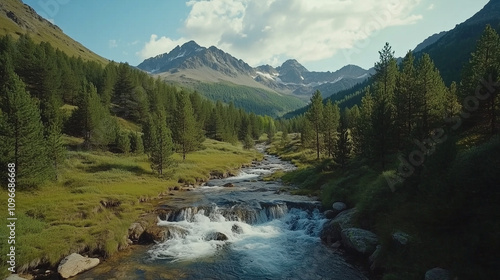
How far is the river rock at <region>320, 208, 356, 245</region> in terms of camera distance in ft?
85.2

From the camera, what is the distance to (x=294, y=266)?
73.0 feet

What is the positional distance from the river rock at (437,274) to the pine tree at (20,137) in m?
43.5

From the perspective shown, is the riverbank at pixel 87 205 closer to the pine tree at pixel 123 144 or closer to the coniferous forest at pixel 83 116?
the coniferous forest at pixel 83 116

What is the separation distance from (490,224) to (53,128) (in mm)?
52175

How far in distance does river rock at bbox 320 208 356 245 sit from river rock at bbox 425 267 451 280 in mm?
11291

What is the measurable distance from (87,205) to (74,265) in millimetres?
13122

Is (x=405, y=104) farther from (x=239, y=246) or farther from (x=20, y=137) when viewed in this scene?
(x=20, y=137)

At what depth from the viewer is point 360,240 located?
74.2 feet

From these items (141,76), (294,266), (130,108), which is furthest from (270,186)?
(141,76)

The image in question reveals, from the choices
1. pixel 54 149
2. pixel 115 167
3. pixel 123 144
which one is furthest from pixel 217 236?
pixel 123 144

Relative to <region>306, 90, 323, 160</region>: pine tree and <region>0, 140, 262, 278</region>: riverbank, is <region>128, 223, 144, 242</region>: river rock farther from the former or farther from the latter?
<region>306, 90, 323, 160</region>: pine tree

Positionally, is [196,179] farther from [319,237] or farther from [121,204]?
[319,237]

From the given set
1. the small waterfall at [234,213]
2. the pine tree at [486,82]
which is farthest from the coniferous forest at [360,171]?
the small waterfall at [234,213]

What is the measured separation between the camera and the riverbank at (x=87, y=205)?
23.8 m
